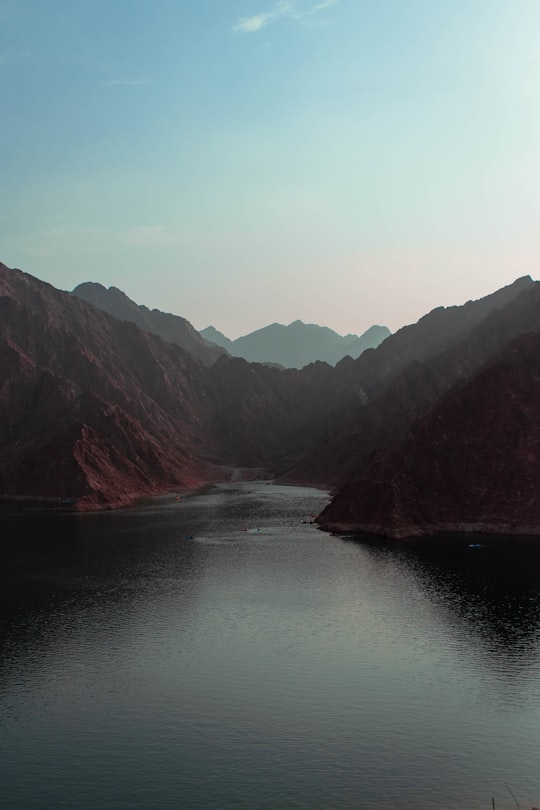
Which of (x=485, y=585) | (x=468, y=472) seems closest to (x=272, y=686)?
(x=485, y=585)

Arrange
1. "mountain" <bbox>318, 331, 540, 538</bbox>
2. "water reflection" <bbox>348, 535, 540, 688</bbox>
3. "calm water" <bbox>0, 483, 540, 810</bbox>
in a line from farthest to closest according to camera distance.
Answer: "mountain" <bbox>318, 331, 540, 538</bbox> → "water reflection" <bbox>348, 535, 540, 688</bbox> → "calm water" <bbox>0, 483, 540, 810</bbox>

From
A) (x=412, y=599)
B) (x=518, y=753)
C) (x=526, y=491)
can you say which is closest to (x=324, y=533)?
(x=526, y=491)

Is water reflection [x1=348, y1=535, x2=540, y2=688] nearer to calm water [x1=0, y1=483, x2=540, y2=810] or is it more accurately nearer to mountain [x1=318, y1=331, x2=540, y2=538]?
calm water [x1=0, y1=483, x2=540, y2=810]

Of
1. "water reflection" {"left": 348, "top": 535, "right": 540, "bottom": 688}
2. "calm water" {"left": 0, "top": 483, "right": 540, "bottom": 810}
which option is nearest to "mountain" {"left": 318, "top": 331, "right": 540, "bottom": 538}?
"water reflection" {"left": 348, "top": 535, "right": 540, "bottom": 688}

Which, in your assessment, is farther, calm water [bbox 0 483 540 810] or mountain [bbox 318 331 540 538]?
mountain [bbox 318 331 540 538]

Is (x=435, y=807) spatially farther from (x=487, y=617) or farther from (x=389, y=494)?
(x=389, y=494)
